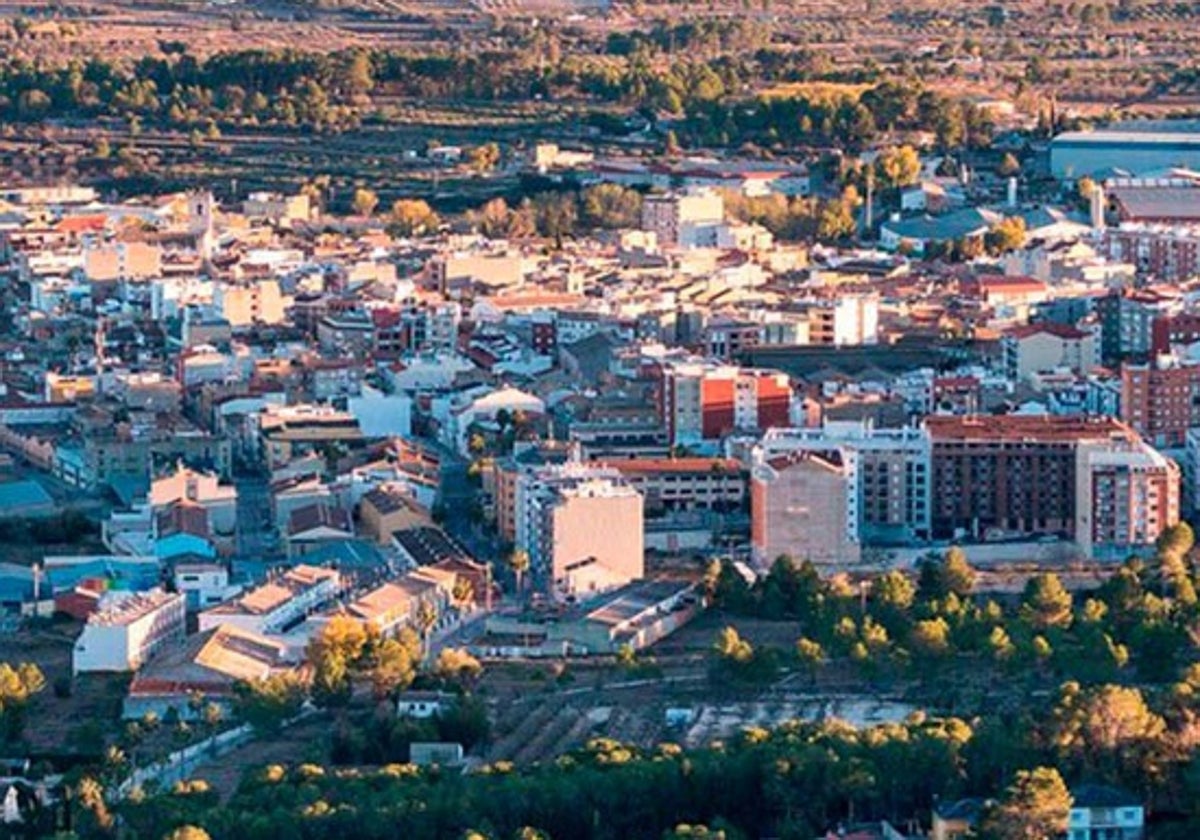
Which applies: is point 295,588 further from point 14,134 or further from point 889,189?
point 14,134

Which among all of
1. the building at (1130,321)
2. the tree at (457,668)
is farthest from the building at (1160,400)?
the tree at (457,668)

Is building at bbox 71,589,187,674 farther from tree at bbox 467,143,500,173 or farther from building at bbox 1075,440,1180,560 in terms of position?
tree at bbox 467,143,500,173

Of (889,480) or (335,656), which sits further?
(889,480)

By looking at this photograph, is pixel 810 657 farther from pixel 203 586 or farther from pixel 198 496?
pixel 198 496

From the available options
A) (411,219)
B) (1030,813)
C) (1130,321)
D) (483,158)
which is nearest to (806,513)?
(1030,813)

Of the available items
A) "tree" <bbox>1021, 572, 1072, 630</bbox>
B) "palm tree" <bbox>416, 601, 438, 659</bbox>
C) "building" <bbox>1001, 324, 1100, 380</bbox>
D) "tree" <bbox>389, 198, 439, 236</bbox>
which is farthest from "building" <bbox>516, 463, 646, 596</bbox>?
"tree" <bbox>389, 198, 439, 236</bbox>

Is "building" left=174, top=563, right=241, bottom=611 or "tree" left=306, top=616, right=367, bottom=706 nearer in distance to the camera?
"tree" left=306, top=616, right=367, bottom=706
